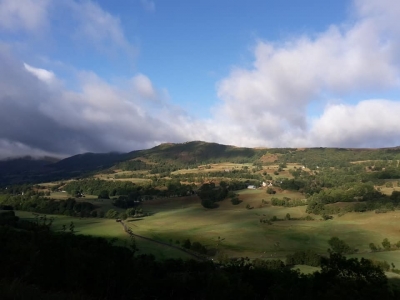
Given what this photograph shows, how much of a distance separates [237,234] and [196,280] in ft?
199

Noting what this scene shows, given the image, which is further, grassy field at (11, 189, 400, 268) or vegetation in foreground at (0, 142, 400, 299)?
grassy field at (11, 189, 400, 268)

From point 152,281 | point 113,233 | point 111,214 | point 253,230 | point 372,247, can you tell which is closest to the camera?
point 152,281

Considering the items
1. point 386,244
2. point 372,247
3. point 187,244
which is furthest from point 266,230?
point 386,244

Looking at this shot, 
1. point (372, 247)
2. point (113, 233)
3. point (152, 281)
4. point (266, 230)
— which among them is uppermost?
point (152, 281)

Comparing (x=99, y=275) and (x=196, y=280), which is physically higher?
(x=99, y=275)

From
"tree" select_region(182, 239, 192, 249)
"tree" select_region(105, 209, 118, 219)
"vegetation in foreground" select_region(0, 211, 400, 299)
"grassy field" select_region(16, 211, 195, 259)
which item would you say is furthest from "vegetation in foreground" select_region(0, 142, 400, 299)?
"grassy field" select_region(16, 211, 195, 259)

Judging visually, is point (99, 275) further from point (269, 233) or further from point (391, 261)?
point (269, 233)

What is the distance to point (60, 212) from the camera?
149000mm

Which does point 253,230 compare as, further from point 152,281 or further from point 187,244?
point 152,281

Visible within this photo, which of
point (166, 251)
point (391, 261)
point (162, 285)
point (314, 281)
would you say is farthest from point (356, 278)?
point (166, 251)

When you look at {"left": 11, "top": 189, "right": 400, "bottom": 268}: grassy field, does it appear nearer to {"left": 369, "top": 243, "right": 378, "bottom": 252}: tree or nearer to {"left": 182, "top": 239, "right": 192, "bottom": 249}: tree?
{"left": 369, "top": 243, "right": 378, "bottom": 252}: tree

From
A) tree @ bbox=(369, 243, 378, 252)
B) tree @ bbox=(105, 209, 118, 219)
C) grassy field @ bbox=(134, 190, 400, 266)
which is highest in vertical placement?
tree @ bbox=(105, 209, 118, 219)

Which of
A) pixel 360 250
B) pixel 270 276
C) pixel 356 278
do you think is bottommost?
pixel 360 250

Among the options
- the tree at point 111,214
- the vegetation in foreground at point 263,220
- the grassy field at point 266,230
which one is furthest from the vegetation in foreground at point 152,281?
the tree at point 111,214
